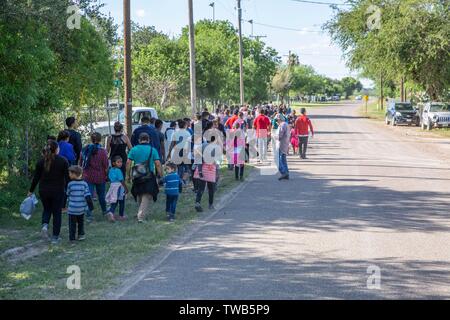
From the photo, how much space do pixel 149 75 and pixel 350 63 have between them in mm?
18430

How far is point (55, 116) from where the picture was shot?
1872 cm

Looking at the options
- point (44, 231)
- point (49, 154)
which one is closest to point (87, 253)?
point (44, 231)

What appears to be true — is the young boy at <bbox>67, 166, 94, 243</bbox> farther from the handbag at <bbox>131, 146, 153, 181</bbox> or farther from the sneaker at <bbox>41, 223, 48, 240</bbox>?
the handbag at <bbox>131, 146, 153, 181</bbox>

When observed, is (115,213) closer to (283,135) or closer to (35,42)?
(35,42)

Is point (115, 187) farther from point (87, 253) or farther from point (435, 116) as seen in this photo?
point (435, 116)

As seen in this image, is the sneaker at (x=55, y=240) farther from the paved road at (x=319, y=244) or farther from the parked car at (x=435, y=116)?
the parked car at (x=435, y=116)

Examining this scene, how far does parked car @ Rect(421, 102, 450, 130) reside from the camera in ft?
140

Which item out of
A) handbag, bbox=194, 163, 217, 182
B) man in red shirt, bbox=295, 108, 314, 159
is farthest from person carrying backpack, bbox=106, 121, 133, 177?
man in red shirt, bbox=295, 108, 314, 159

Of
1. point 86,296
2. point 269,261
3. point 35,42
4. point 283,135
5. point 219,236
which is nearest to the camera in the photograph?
point 86,296

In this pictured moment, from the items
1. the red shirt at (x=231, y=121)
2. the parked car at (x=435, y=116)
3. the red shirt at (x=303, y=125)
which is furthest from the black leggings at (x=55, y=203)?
the parked car at (x=435, y=116)

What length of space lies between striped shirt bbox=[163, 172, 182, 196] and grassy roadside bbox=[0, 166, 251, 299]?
53 cm

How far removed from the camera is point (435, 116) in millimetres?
42750

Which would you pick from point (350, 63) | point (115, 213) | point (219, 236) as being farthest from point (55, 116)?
point (350, 63)

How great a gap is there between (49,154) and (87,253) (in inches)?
71.4
